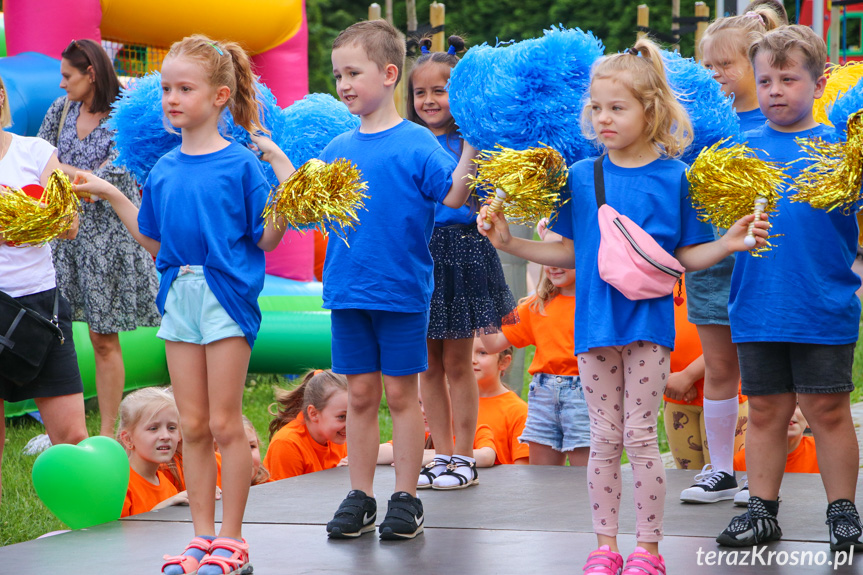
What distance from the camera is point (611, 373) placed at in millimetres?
2998

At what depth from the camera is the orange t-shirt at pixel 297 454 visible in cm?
489

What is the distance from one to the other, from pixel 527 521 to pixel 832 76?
1.96m

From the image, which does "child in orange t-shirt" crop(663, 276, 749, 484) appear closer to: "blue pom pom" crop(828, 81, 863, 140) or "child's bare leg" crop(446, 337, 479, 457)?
"child's bare leg" crop(446, 337, 479, 457)

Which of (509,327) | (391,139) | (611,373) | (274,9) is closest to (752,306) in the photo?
(611,373)

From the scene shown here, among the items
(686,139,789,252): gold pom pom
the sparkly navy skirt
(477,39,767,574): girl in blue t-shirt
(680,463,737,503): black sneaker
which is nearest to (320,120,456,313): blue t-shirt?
(477,39,767,574): girl in blue t-shirt

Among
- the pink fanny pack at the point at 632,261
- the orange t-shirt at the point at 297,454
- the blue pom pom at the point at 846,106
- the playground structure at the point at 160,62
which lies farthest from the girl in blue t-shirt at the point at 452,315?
the playground structure at the point at 160,62

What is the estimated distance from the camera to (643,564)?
9.32 ft

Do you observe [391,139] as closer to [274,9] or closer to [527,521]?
[527,521]

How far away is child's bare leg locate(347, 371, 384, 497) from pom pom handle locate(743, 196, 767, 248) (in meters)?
1.29

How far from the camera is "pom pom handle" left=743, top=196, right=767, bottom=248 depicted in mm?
2738

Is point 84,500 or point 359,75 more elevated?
point 359,75

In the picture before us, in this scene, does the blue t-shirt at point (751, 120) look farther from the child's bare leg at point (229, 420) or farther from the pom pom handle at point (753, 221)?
the child's bare leg at point (229, 420)

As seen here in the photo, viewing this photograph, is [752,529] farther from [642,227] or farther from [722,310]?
[642,227]

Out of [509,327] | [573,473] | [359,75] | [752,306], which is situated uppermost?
[359,75]
